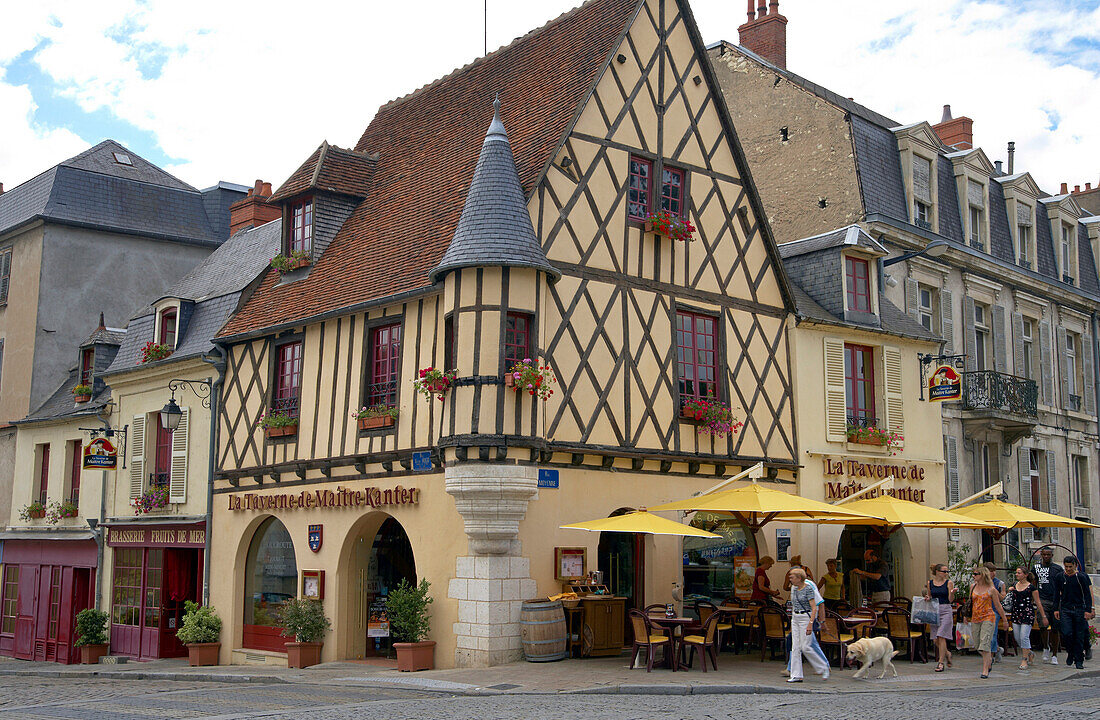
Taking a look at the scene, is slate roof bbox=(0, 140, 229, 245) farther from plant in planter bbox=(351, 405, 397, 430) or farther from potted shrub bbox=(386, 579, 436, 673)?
potted shrub bbox=(386, 579, 436, 673)

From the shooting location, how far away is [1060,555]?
23.6 m

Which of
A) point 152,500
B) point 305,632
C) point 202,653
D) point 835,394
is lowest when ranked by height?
point 202,653

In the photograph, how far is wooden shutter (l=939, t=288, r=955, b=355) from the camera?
70.6ft

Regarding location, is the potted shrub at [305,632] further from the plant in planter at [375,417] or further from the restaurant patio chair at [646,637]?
the restaurant patio chair at [646,637]

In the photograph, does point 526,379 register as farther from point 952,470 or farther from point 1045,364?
point 1045,364

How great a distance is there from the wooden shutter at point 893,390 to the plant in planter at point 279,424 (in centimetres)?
940

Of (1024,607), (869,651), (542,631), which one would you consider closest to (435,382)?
(542,631)

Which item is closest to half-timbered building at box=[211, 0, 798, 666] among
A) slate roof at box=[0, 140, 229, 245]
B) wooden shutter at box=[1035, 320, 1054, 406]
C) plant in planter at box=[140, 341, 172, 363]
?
plant in planter at box=[140, 341, 172, 363]

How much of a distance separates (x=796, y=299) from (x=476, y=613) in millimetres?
7574

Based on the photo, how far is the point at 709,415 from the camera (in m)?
16.3

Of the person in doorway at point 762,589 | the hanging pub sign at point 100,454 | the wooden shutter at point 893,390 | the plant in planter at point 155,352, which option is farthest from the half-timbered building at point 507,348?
the hanging pub sign at point 100,454

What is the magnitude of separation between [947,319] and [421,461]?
37.6 ft

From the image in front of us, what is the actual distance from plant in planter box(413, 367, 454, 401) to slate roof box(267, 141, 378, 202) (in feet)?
17.9

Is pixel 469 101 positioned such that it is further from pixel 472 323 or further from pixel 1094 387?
pixel 1094 387
